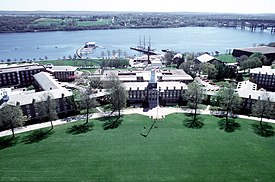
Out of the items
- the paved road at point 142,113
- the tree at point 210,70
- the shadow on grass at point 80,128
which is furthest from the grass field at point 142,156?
the tree at point 210,70

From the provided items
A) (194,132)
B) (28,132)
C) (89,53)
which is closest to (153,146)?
(194,132)

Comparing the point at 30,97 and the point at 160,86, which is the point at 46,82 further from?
the point at 160,86

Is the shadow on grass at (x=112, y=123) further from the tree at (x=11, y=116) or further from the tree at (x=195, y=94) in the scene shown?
the tree at (x=195, y=94)

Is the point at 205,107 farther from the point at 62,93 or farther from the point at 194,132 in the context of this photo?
the point at 62,93

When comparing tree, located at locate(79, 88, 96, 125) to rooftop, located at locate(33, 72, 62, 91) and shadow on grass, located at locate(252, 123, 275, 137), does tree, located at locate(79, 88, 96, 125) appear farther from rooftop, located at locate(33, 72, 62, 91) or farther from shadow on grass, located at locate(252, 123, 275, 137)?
shadow on grass, located at locate(252, 123, 275, 137)

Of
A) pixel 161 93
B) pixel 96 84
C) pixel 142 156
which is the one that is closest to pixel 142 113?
pixel 161 93

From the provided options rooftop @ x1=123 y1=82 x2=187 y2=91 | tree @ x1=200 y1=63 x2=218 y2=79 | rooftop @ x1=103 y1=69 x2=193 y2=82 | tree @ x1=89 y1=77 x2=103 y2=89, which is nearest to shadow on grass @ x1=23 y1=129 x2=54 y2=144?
rooftop @ x1=123 y1=82 x2=187 y2=91
